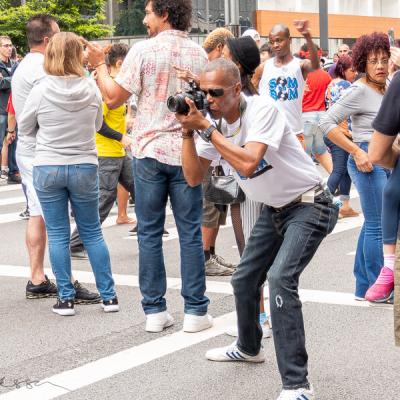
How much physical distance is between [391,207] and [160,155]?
62.0 inches

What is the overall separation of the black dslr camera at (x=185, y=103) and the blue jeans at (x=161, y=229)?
1.41m

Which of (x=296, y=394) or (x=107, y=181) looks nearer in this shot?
(x=296, y=394)

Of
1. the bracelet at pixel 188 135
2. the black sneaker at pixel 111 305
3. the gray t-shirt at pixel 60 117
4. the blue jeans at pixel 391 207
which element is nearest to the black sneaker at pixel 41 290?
the black sneaker at pixel 111 305

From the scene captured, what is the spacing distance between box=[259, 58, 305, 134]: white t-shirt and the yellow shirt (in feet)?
4.76

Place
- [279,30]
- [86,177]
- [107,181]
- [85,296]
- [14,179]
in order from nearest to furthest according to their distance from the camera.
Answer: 1. [86,177]
2. [85,296]
3. [279,30]
4. [107,181]
5. [14,179]

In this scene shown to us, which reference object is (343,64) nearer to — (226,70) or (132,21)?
(226,70)

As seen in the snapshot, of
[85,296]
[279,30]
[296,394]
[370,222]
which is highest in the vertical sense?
[279,30]

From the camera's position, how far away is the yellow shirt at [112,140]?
8.80 metres

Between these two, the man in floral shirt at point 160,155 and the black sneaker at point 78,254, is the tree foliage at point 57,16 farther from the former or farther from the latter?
the man in floral shirt at point 160,155

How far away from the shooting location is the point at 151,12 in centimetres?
584

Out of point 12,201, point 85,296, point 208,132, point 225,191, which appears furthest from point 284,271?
point 12,201

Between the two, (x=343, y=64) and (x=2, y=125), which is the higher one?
(x=343, y=64)

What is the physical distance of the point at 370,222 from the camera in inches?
255

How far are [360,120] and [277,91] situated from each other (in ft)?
7.02
